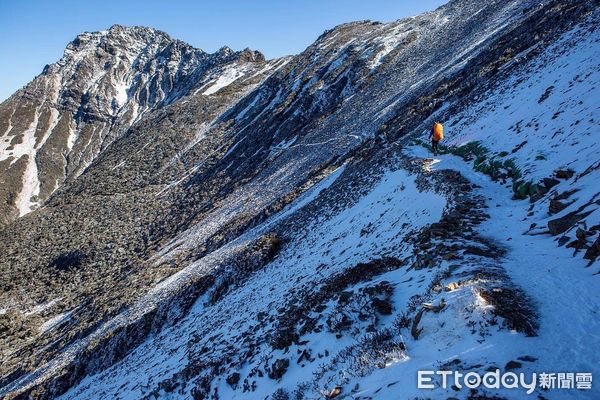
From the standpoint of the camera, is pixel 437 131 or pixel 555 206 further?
pixel 437 131

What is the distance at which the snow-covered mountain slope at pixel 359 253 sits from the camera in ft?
26.1

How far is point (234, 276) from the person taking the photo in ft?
86.6

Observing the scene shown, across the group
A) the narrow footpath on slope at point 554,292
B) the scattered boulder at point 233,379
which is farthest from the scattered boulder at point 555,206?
the scattered boulder at point 233,379

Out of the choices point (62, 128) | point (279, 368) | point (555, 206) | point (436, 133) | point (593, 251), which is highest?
point (62, 128)

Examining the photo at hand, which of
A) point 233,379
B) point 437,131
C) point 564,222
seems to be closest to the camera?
point 564,222

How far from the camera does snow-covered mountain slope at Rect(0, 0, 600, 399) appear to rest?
7969 millimetres

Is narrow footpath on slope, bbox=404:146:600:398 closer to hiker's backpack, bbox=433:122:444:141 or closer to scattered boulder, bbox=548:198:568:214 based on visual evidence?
scattered boulder, bbox=548:198:568:214

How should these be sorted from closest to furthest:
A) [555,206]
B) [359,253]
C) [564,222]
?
[564,222] → [555,206] → [359,253]

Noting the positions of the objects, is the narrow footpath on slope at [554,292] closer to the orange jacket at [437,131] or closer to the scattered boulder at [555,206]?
the scattered boulder at [555,206]

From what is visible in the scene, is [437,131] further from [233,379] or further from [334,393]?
[334,393]

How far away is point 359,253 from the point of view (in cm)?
1658

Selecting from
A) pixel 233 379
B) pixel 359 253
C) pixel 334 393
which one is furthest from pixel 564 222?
pixel 233 379

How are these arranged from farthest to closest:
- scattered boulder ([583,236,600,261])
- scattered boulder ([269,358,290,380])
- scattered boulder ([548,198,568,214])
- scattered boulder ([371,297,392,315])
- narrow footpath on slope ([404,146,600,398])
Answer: scattered boulder ([548,198,568,214]) → scattered boulder ([269,358,290,380]) → scattered boulder ([371,297,392,315]) → scattered boulder ([583,236,600,261]) → narrow footpath on slope ([404,146,600,398])

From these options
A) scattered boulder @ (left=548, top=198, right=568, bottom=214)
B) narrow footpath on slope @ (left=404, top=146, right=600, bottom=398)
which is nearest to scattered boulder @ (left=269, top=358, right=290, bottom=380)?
narrow footpath on slope @ (left=404, top=146, right=600, bottom=398)
